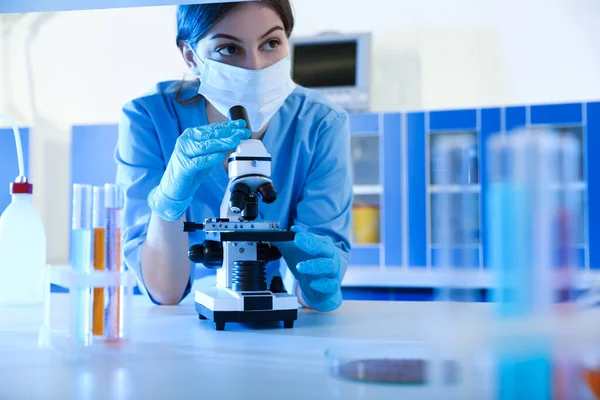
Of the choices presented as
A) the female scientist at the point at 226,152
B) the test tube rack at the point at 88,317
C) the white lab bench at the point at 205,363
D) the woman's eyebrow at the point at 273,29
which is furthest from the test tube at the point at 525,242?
the woman's eyebrow at the point at 273,29

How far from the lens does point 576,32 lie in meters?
4.06

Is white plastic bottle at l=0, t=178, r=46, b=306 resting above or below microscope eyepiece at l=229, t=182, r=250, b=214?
below

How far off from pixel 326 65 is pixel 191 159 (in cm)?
262

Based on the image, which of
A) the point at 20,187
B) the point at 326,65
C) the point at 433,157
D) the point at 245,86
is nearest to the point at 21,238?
the point at 20,187

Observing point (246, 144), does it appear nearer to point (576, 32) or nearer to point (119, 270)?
point (119, 270)

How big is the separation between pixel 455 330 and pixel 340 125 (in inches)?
49.9

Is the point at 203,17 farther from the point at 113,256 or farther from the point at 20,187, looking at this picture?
the point at 113,256

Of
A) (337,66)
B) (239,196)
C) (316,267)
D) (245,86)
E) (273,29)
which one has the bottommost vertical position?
(316,267)

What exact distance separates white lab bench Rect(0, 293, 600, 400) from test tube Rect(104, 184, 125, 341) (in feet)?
0.16

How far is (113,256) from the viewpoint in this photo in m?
0.97

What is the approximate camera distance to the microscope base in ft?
3.81

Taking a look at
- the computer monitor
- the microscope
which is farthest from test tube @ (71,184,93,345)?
the computer monitor

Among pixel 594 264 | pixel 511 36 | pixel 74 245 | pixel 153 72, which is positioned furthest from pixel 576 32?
pixel 74 245

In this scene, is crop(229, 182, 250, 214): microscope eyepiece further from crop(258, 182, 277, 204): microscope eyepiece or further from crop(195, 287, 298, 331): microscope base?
crop(195, 287, 298, 331): microscope base
